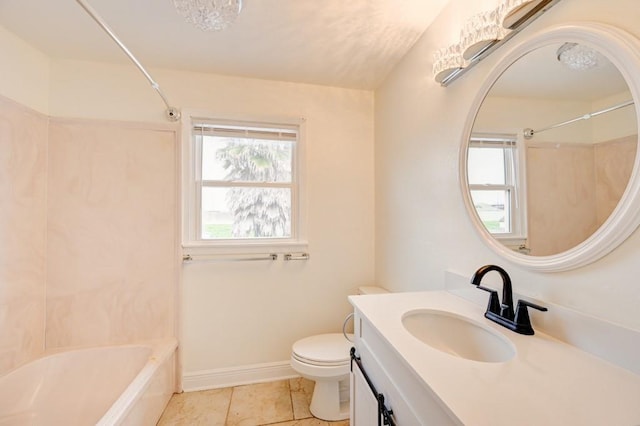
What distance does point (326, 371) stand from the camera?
1.54 meters

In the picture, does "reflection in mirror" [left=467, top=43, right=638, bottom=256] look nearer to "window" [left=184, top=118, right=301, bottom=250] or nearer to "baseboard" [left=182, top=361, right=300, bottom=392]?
"window" [left=184, top=118, right=301, bottom=250]

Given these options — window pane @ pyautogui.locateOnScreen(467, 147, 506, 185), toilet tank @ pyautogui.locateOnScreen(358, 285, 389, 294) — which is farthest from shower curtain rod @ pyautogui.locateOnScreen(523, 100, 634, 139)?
toilet tank @ pyautogui.locateOnScreen(358, 285, 389, 294)

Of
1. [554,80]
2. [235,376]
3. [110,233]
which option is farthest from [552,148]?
[110,233]

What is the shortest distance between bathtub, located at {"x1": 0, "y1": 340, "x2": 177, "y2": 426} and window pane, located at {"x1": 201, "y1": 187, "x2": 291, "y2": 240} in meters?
0.87

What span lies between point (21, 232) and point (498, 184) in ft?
8.60

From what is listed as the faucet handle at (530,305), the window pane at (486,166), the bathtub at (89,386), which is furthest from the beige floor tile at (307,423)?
the window pane at (486,166)

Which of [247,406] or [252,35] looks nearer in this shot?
[252,35]

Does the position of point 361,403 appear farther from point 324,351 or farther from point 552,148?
point 552,148

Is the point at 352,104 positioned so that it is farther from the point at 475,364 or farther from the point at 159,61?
Result: the point at 475,364

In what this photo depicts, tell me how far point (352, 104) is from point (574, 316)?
192 cm

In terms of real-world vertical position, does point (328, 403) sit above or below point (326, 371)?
below

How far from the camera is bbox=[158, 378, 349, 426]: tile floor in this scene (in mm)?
1598

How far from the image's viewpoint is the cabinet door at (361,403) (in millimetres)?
937

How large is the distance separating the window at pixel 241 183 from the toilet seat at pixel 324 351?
76cm
